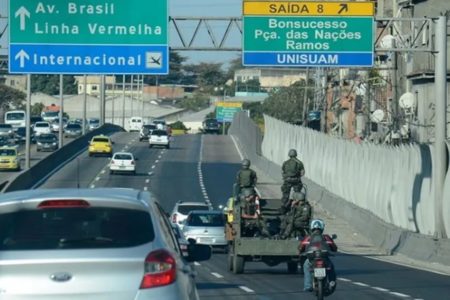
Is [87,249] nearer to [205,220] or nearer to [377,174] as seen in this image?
[205,220]

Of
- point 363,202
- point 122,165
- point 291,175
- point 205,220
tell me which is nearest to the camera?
point 291,175

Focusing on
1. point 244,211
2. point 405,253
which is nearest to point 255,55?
point 405,253

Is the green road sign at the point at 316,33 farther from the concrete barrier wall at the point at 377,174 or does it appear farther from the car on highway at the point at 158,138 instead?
the car on highway at the point at 158,138

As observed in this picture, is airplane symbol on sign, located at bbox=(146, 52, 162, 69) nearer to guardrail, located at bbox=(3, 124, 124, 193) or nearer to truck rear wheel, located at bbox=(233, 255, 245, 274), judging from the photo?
truck rear wheel, located at bbox=(233, 255, 245, 274)

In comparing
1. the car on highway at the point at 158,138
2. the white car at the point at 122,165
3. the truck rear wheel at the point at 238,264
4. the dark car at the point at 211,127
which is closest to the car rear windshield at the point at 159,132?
the car on highway at the point at 158,138

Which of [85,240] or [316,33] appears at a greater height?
[316,33]

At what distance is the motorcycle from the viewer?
18.2m

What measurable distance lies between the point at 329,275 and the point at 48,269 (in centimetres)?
1067

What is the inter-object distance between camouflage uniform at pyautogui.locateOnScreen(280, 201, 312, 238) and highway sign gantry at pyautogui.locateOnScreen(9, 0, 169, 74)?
1109 cm

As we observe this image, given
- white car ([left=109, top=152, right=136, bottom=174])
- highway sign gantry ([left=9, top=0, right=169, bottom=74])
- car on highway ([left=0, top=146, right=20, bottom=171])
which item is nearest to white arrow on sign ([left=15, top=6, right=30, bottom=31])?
highway sign gantry ([left=9, top=0, right=169, bottom=74])

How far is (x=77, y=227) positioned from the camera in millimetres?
8836

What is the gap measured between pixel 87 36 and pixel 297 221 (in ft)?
39.6

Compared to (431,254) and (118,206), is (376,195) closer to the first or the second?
(431,254)

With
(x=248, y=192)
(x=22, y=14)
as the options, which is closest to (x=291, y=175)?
(x=248, y=192)
